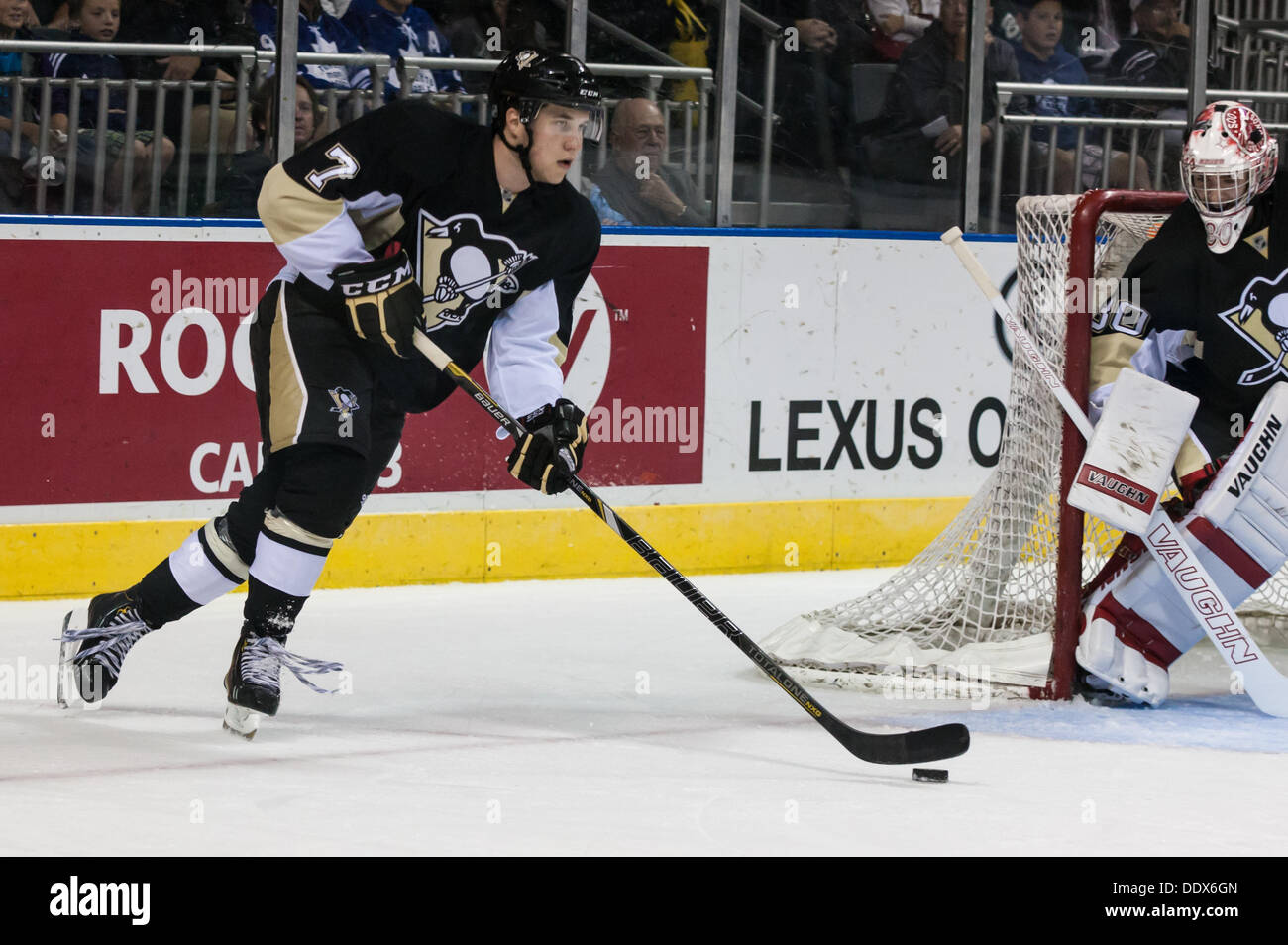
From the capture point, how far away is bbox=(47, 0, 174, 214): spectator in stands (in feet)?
15.2

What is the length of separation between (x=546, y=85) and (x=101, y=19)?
1988mm

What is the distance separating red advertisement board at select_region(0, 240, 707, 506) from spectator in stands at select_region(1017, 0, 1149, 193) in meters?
1.87

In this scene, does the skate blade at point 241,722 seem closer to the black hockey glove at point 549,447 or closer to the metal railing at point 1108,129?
the black hockey glove at point 549,447

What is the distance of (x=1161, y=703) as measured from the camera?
372cm

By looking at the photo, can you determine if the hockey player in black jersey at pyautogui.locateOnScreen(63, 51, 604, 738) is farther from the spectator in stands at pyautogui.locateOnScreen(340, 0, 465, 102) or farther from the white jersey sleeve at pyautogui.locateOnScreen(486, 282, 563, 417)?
the spectator in stands at pyautogui.locateOnScreen(340, 0, 465, 102)

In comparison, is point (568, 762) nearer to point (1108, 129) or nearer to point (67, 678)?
point (67, 678)

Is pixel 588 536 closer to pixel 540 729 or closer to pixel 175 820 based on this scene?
pixel 540 729

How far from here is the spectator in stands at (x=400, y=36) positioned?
5.07 metres

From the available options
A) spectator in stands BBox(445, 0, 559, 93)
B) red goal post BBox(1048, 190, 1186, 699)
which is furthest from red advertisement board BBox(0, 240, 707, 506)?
red goal post BBox(1048, 190, 1186, 699)

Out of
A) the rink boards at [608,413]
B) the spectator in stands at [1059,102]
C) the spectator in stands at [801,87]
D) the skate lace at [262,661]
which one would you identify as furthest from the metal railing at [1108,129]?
the skate lace at [262,661]

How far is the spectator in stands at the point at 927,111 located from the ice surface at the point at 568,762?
209cm

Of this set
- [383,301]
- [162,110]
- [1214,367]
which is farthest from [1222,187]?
[162,110]
